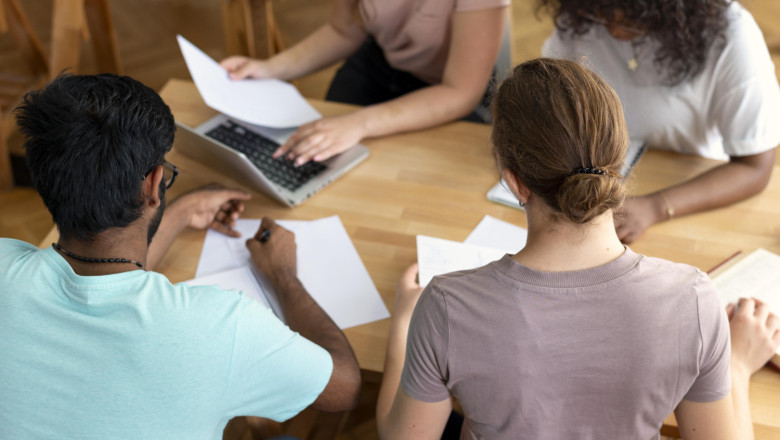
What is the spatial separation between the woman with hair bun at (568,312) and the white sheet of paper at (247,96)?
78cm

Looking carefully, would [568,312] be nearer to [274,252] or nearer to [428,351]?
[428,351]

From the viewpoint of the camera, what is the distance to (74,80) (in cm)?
88

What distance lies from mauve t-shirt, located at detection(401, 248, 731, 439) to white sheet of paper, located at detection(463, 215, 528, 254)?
438 mm

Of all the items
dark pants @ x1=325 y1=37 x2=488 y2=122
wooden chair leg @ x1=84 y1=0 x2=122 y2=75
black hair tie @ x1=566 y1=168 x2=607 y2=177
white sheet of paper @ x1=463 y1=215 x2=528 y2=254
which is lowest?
wooden chair leg @ x1=84 y1=0 x2=122 y2=75

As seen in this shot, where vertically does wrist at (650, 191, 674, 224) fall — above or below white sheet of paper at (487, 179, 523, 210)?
above

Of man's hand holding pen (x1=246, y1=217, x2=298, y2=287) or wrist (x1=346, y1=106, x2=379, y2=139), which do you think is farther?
wrist (x1=346, y1=106, x2=379, y2=139)

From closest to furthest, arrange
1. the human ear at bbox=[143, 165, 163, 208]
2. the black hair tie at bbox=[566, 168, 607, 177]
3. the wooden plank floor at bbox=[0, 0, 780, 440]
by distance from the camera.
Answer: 1. the black hair tie at bbox=[566, 168, 607, 177]
2. the human ear at bbox=[143, 165, 163, 208]
3. the wooden plank floor at bbox=[0, 0, 780, 440]

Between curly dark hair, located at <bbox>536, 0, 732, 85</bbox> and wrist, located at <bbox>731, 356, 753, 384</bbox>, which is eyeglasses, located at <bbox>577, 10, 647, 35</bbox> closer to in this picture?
curly dark hair, located at <bbox>536, 0, 732, 85</bbox>

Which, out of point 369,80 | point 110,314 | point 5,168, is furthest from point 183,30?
point 110,314

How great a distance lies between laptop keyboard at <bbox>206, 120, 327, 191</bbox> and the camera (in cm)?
146

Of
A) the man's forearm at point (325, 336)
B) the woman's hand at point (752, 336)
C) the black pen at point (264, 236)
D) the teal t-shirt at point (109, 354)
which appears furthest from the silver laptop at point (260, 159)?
the woman's hand at point (752, 336)

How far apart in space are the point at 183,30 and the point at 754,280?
Result: 287 cm

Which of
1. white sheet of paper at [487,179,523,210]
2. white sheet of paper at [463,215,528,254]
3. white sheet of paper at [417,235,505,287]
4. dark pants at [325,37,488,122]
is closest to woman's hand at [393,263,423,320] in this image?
white sheet of paper at [417,235,505,287]

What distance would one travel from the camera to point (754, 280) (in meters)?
1.18
